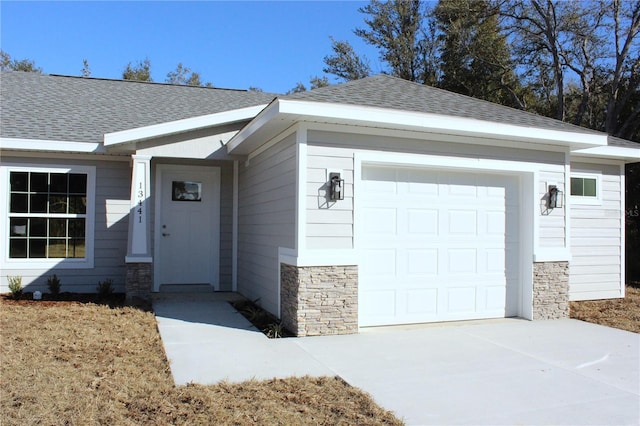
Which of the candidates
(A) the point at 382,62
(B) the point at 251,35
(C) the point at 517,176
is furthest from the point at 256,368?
(A) the point at 382,62

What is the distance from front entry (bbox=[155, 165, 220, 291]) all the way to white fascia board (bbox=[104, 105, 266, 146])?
1.52 m

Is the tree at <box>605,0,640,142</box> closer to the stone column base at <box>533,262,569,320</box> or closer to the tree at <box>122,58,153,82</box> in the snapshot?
the stone column base at <box>533,262,569,320</box>

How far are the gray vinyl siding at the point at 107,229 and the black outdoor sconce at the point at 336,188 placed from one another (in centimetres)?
501

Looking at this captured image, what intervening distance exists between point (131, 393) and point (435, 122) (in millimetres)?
4839

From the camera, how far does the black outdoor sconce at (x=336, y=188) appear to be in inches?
257

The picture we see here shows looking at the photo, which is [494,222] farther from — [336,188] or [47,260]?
[47,260]

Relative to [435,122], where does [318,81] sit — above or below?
above

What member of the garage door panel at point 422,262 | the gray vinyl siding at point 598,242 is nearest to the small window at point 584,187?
the gray vinyl siding at point 598,242

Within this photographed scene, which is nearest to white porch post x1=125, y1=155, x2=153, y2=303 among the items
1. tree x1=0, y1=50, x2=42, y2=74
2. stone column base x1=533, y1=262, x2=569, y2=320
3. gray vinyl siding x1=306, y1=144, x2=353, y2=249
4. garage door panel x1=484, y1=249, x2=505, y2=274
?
gray vinyl siding x1=306, y1=144, x2=353, y2=249

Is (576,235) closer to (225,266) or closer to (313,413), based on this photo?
(225,266)

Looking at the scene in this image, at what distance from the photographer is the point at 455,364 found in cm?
536

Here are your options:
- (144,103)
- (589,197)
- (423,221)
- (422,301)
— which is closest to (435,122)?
(423,221)

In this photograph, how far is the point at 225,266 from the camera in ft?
33.9

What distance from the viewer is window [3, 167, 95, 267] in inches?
370
